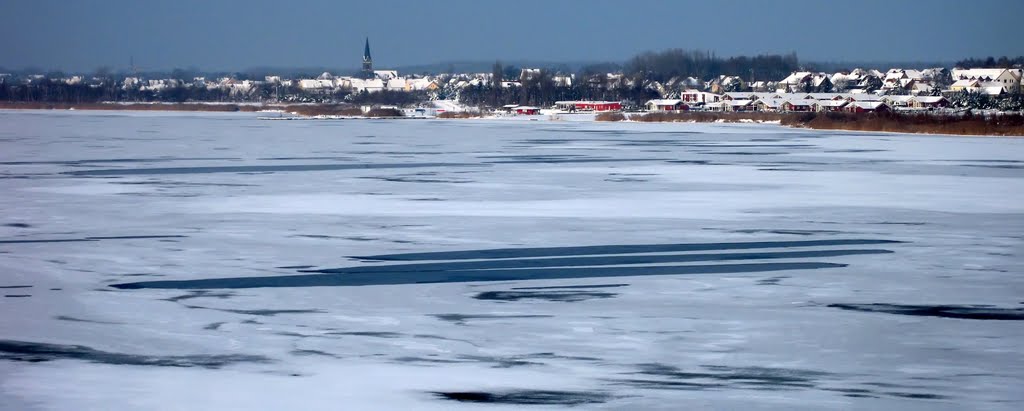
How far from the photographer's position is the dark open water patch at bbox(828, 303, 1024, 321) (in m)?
7.09

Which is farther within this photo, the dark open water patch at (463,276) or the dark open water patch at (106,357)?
the dark open water patch at (463,276)

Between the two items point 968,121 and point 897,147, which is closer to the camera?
point 897,147

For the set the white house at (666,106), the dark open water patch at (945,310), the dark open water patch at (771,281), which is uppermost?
the dark open water patch at (945,310)

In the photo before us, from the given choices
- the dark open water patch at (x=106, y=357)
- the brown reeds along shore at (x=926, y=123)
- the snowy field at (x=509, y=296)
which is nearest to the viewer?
the snowy field at (x=509, y=296)

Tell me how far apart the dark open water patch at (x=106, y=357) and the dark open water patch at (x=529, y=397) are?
1106mm

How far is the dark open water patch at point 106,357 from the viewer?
5.83m

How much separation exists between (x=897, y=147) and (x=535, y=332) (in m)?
25.6

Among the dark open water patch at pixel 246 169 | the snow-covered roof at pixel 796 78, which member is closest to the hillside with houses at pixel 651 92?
the snow-covered roof at pixel 796 78

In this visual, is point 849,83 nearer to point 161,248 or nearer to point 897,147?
point 897,147

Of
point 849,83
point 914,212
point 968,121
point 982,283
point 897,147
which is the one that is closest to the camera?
point 982,283

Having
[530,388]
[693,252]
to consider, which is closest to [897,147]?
[693,252]

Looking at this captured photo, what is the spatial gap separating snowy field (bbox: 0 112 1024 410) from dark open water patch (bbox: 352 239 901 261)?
0.05 metres

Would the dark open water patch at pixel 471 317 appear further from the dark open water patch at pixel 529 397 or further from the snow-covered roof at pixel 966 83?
the snow-covered roof at pixel 966 83

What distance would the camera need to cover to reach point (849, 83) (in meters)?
133
